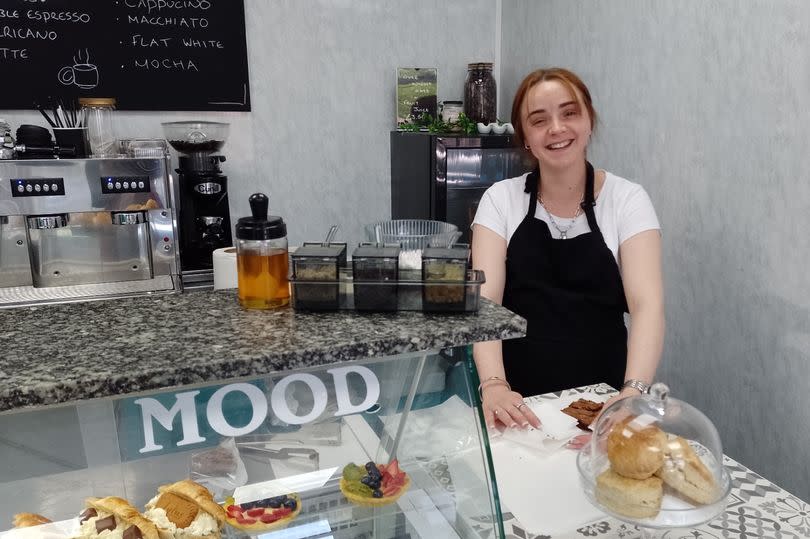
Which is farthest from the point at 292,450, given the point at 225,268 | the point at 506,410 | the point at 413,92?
the point at 413,92

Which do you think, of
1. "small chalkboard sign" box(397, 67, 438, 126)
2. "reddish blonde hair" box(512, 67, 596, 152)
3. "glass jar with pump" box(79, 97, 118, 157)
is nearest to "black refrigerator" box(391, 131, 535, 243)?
"small chalkboard sign" box(397, 67, 438, 126)

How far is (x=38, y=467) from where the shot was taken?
88 cm

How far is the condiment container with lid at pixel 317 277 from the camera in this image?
1.03 meters

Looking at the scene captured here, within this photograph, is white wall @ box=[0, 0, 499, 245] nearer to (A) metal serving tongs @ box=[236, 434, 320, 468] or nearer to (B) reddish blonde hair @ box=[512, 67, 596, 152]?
(B) reddish blonde hair @ box=[512, 67, 596, 152]

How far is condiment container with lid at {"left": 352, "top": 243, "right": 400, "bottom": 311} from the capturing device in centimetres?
102

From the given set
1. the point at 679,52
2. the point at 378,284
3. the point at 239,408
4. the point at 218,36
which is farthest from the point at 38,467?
the point at 218,36

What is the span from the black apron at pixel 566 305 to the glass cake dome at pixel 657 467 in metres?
0.94

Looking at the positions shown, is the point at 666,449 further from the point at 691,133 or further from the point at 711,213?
the point at 691,133

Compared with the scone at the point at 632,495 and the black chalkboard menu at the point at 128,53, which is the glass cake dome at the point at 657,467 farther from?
the black chalkboard menu at the point at 128,53

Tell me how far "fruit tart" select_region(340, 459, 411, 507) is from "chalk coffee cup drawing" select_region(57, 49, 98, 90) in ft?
9.42

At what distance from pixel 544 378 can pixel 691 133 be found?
3.79 feet

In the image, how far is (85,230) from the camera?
2672 mm

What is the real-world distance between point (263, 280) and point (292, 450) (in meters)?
0.29

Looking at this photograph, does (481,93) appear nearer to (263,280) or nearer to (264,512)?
(263,280)
